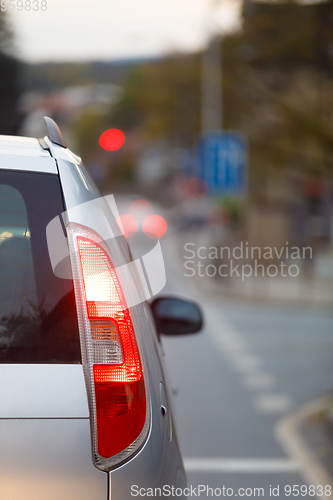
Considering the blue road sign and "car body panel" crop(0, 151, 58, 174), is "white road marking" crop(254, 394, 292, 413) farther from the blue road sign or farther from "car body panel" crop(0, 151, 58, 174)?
the blue road sign

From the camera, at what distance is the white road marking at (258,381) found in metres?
8.23

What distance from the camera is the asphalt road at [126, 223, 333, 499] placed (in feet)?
17.3

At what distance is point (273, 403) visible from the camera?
24.5 ft

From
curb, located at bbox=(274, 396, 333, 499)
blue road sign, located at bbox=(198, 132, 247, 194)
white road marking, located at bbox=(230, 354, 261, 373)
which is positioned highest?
curb, located at bbox=(274, 396, 333, 499)

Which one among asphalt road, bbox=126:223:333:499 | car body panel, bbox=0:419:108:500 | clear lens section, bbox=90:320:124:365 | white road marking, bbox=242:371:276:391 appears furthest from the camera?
white road marking, bbox=242:371:276:391

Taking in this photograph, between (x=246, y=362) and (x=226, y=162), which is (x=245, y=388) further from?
(x=226, y=162)

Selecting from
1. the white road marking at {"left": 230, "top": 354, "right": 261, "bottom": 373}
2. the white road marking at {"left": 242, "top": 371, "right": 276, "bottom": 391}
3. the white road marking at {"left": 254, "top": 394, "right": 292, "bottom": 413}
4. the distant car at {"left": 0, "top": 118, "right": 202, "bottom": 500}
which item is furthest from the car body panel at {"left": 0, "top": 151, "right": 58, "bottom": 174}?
the white road marking at {"left": 230, "top": 354, "right": 261, "bottom": 373}

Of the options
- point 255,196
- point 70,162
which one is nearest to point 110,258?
point 70,162

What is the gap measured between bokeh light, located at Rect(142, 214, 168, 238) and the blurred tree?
20017 mm

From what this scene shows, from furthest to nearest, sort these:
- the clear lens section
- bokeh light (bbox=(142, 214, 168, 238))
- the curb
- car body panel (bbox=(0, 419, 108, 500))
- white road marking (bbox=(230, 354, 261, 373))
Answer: bokeh light (bbox=(142, 214, 168, 238)) < white road marking (bbox=(230, 354, 261, 373)) < the curb < the clear lens section < car body panel (bbox=(0, 419, 108, 500))

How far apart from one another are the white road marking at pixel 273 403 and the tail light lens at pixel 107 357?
17.4ft

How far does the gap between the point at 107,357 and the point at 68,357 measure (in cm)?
11

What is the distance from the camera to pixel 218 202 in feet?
92.0

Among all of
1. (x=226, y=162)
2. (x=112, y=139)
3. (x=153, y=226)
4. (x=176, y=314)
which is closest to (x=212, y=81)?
(x=226, y=162)
